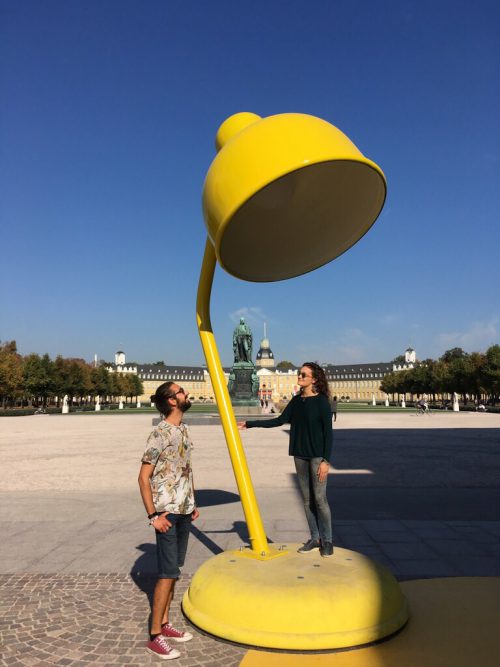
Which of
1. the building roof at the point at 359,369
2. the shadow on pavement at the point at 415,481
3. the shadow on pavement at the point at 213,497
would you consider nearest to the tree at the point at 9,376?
the shadow on pavement at the point at 415,481

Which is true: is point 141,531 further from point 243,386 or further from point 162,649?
point 243,386

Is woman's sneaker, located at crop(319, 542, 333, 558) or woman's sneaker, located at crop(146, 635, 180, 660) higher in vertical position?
woman's sneaker, located at crop(319, 542, 333, 558)

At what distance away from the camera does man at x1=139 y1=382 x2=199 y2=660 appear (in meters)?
3.59

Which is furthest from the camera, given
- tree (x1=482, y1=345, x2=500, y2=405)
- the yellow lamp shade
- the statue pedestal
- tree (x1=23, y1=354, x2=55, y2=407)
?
tree (x1=23, y1=354, x2=55, y2=407)

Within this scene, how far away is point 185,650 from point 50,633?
113 centimetres

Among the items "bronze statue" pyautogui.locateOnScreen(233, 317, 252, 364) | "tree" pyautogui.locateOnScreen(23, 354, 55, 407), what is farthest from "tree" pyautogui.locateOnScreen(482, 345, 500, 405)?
"tree" pyautogui.locateOnScreen(23, 354, 55, 407)

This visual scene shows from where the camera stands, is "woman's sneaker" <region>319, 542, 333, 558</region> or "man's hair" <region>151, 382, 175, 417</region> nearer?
"man's hair" <region>151, 382, 175, 417</region>

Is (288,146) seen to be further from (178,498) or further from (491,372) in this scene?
(491,372)

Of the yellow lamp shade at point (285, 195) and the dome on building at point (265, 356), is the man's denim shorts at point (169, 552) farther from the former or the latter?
the dome on building at point (265, 356)

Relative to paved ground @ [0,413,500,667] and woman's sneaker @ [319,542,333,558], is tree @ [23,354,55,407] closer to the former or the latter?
paved ground @ [0,413,500,667]

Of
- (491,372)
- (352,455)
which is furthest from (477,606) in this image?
(491,372)

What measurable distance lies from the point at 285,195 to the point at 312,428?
7.06ft

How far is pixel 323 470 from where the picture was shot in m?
4.45

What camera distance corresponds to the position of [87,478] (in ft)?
37.4
